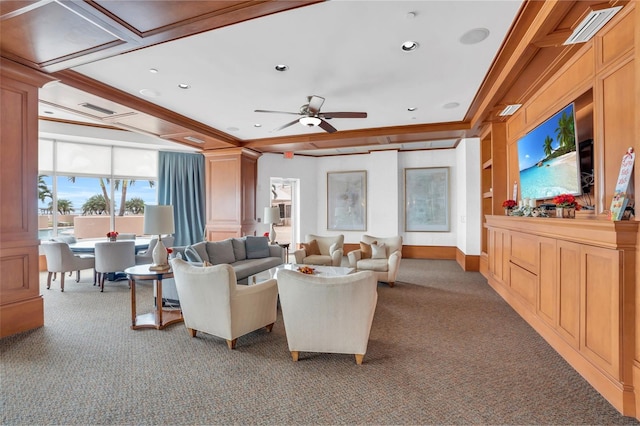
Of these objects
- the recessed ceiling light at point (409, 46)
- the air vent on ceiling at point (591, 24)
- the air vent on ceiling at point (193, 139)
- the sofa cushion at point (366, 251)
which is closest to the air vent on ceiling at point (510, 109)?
the air vent on ceiling at point (591, 24)

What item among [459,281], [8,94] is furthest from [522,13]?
[8,94]

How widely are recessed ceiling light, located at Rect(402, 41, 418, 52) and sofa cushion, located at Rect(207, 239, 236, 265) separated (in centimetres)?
383

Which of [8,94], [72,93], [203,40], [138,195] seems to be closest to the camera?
[203,40]

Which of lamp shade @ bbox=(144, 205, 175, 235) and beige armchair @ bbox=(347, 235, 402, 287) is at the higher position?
lamp shade @ bbox=(144, 205, 175, 235)

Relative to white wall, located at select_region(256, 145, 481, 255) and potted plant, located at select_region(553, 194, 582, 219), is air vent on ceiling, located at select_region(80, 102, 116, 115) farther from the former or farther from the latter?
potted plant, located at select_region(553, 194, 582, 219)

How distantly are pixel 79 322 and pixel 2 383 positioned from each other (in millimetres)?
1355

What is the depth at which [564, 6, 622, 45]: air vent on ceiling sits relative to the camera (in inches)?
93.2

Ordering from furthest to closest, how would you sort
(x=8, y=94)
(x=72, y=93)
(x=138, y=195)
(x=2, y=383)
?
(x=138, y=195)
(x=72, y=93)
(x=8, y=94)
(x=2, y=383)

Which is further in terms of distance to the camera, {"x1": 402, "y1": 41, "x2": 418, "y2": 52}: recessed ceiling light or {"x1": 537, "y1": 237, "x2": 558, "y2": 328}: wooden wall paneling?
{"x1": 402, "y1": 41, "x2": 418, "y2": 52}: recessed ceiling light

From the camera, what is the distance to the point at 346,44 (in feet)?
9.97

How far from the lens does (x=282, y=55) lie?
10.7 ft

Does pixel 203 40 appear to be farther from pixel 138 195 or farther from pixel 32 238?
pixel 138 195

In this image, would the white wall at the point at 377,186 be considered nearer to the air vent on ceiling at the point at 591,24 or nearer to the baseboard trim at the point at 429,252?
the baseboard trim at the point at 429,252

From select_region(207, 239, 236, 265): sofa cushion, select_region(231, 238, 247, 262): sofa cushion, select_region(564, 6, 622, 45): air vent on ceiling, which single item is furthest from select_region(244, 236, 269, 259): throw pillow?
select_region(564, 6, 622, 45): air vent on ceiling
